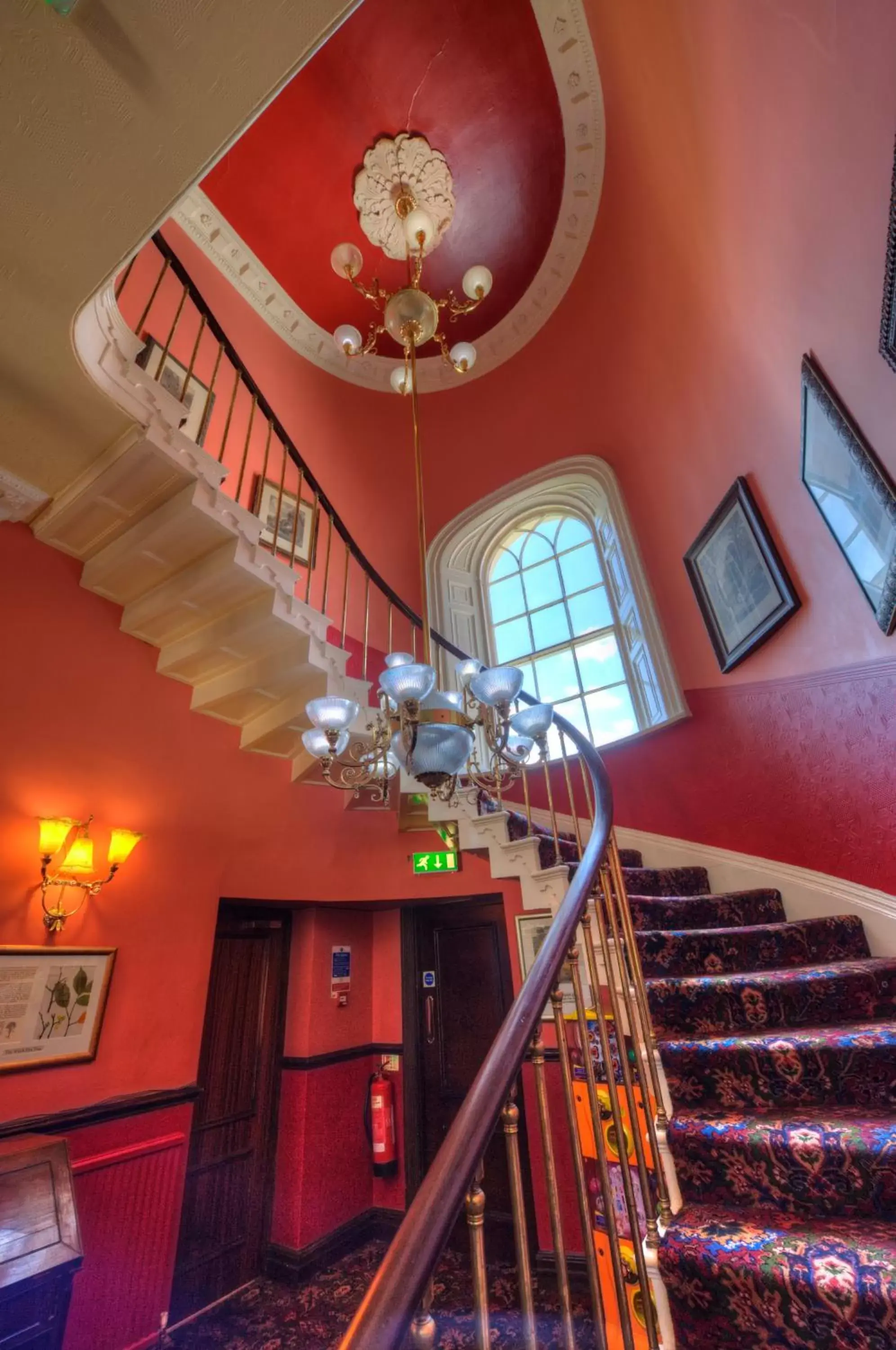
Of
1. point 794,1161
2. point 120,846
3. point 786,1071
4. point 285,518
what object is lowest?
point 794,1161

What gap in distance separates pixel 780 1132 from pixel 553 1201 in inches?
27.4

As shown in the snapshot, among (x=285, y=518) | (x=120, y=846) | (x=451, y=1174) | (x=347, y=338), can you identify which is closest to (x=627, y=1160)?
(x=451, y=1174)

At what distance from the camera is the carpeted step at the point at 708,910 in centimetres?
256

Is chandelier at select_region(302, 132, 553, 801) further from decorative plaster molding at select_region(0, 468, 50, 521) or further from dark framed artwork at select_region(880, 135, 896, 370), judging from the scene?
decorative plaster molding at select_region(0, 468, 50, 521)

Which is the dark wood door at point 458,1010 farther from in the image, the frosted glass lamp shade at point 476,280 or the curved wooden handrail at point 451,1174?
the frosted glass lamp shade at point 476,280

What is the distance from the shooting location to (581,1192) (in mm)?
1098

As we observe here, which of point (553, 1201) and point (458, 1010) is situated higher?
point (458, 1010)

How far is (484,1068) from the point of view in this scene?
961mm

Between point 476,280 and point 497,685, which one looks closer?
point 497,685

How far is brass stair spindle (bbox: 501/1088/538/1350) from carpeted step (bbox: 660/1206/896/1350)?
0.46 m

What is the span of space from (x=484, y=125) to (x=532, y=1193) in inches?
290

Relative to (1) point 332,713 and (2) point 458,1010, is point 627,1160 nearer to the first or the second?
(1) point 332,713

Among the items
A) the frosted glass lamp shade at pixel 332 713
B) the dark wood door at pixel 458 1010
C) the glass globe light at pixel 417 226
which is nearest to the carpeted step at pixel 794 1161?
the frosted glass lamp shade at pixel 332 713

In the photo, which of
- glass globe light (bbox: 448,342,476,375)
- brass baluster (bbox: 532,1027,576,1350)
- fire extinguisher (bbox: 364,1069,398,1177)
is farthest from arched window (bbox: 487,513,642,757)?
brass baluster (bbox: 532,1027,576,1350)
